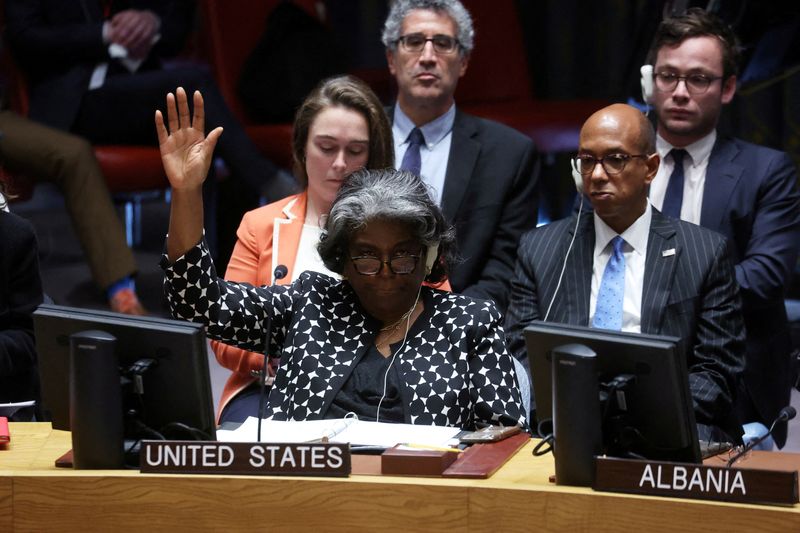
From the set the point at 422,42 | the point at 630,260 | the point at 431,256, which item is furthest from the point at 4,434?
the point at 422,42

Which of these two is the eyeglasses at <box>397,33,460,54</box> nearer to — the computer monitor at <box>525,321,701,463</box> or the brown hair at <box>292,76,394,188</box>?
the brown hair at <box>292,76,394,188</box>

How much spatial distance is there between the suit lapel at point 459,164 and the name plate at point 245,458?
180cm

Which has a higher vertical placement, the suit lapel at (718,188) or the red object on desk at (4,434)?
the suit lapel at (718,188)

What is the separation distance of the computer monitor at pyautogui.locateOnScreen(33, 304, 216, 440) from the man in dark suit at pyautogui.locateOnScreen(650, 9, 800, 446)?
5.91 ft

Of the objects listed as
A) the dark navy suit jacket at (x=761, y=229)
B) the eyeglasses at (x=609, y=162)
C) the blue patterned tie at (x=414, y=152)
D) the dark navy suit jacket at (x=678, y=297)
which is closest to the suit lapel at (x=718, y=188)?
the dark navy suit jacket at (x=761, y=229)

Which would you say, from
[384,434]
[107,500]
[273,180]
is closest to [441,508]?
[384,434]

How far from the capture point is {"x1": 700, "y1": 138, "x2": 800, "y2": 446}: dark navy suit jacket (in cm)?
368

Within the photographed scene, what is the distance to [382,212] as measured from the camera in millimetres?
2705

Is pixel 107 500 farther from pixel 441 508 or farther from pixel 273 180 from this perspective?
pixel 273 180

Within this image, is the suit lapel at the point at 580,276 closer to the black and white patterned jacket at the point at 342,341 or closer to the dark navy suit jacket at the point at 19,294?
the black and white patterned jacket at the point at 342,341

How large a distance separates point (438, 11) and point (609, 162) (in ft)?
3.53

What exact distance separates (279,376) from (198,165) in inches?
18.3

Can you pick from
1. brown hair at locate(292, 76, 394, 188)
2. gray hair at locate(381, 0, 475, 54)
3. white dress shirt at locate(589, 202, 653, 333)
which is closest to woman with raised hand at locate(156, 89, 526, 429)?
white dress shirt at locate(589, 202, 653, 333)

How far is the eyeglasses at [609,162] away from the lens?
3.24 meters
